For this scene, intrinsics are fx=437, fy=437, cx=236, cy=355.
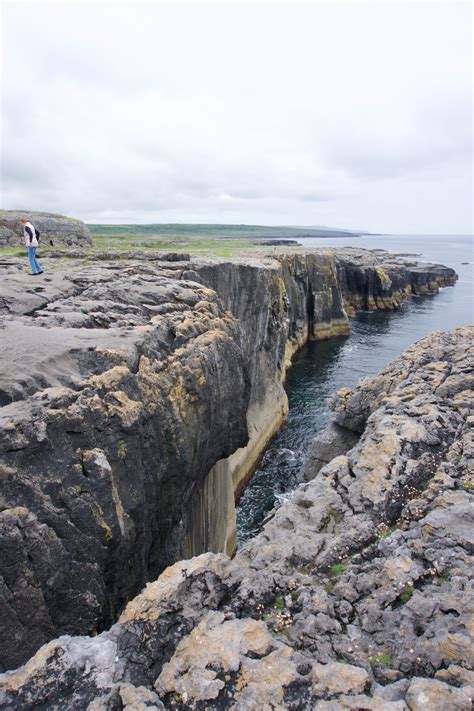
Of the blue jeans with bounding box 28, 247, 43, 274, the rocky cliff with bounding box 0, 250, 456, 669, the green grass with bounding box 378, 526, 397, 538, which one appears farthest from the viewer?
the blue jeans with bounding box 28, 247, 43, 274

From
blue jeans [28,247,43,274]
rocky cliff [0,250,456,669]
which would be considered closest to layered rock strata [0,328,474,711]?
rocky cliff [0,250,456,669]

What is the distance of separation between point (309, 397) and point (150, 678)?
3835cm

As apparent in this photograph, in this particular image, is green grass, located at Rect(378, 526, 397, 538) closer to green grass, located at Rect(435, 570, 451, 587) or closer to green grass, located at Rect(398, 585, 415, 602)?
green grass, located at Rect(435, 570, 451, 587)

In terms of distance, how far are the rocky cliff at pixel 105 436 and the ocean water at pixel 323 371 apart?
23.3 feet

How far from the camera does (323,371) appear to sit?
169ft

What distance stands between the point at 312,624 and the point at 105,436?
5.36 metres

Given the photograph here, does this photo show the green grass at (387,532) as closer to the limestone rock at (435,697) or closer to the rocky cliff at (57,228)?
the limestone rock at (435,697)

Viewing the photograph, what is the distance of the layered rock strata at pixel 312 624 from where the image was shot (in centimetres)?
593

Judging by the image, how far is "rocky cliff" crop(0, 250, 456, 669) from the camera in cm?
770

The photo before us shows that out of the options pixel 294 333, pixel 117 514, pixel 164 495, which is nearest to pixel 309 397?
pixel 294 333

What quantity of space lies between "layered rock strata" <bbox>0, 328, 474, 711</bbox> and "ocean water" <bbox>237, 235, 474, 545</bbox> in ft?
50.6

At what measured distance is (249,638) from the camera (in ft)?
22.2

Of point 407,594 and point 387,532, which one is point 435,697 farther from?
point 387,532

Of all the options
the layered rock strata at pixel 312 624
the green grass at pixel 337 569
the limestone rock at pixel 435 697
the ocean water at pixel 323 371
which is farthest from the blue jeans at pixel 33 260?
the limestone rock at pixel 435 697
